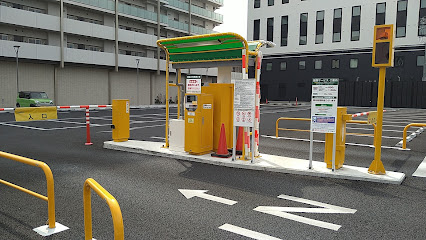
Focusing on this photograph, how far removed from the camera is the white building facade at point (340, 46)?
1453 inches

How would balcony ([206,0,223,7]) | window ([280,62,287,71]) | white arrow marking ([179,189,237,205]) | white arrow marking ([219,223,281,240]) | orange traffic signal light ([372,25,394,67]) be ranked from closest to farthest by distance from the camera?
white arrow marking ([219,223,281,240]), white arrow marking ([179,189,237,205]), orange traffic signal light ([372,25,394,67]), window ([280,62,287,71]), balcony ([206,0,223,7])

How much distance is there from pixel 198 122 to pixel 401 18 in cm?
3860

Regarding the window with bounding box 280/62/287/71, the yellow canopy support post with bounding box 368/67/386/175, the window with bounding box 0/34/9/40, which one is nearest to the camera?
the yellow canopy support post with bounding box 368/67/386/175

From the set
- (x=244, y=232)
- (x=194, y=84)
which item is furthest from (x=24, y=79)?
(x=244, y=232)

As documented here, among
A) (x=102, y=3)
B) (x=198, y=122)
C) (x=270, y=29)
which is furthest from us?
(x=270, y=29)

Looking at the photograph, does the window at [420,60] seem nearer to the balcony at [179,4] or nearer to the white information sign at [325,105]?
the balcony at [179,4]

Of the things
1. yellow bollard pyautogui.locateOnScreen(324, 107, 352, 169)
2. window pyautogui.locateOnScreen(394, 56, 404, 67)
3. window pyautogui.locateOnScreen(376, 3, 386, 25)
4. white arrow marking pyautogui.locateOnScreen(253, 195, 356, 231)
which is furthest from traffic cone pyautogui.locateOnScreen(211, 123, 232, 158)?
window pyautogui.locateOnScreen(376, 3, 386, 25)

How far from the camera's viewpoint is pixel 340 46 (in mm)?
41625

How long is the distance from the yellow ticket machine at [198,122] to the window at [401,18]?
37366mm

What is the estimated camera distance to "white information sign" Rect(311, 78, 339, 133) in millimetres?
6777

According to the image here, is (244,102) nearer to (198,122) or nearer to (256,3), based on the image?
(198,122)

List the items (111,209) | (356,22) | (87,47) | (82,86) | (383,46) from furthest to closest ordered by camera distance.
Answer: (356,22) → (87,47) → (82,86) → (383,46) → (111,209)

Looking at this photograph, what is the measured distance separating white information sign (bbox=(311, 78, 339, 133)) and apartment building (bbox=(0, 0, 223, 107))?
94.8 ft

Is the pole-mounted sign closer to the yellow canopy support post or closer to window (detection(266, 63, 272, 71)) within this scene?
the yellow canopy support post
